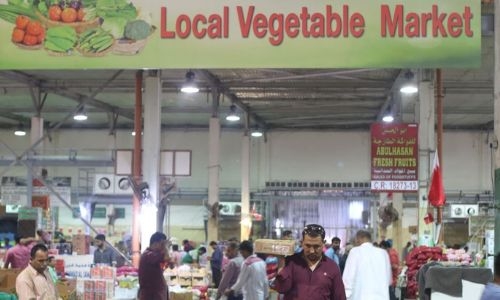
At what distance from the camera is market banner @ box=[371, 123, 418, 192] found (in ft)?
56.7

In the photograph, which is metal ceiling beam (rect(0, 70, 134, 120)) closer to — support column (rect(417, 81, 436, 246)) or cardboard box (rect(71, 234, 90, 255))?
cardboard box (rect(71, 234, 90, 255))

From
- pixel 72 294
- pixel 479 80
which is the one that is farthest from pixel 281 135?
pixel 72 294

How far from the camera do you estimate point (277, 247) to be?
282 inches

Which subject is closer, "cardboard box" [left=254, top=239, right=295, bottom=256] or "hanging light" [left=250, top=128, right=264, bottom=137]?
"cardboard box" [left=254, top=239, right=295, bottom=256]

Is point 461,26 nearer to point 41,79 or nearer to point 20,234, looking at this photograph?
point 20,234

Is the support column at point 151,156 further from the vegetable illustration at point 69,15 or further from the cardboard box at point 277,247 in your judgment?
the vegetable illustration at point 69,15

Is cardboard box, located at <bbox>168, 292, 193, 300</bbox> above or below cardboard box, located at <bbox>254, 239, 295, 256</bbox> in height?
below

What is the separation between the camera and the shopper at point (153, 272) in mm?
8328

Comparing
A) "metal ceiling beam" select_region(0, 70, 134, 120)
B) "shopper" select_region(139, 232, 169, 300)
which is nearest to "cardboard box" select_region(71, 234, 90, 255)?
"metal ceiling beam" select_region(0, 70, 134, 120)

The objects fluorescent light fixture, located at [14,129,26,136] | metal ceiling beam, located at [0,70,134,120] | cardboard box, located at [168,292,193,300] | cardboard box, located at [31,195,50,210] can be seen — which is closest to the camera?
cardboard box, located at [168,292,193,300]

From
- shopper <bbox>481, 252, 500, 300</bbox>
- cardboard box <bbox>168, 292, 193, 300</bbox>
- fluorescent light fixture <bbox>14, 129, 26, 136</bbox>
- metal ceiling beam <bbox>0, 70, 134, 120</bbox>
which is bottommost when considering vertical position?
cardboard box <bbox>168, 292, 193, 300</bbox>

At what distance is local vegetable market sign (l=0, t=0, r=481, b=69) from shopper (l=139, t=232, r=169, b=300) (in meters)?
1.98

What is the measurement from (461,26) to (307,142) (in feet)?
79.4

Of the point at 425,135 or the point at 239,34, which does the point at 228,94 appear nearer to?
the point at 425,135
